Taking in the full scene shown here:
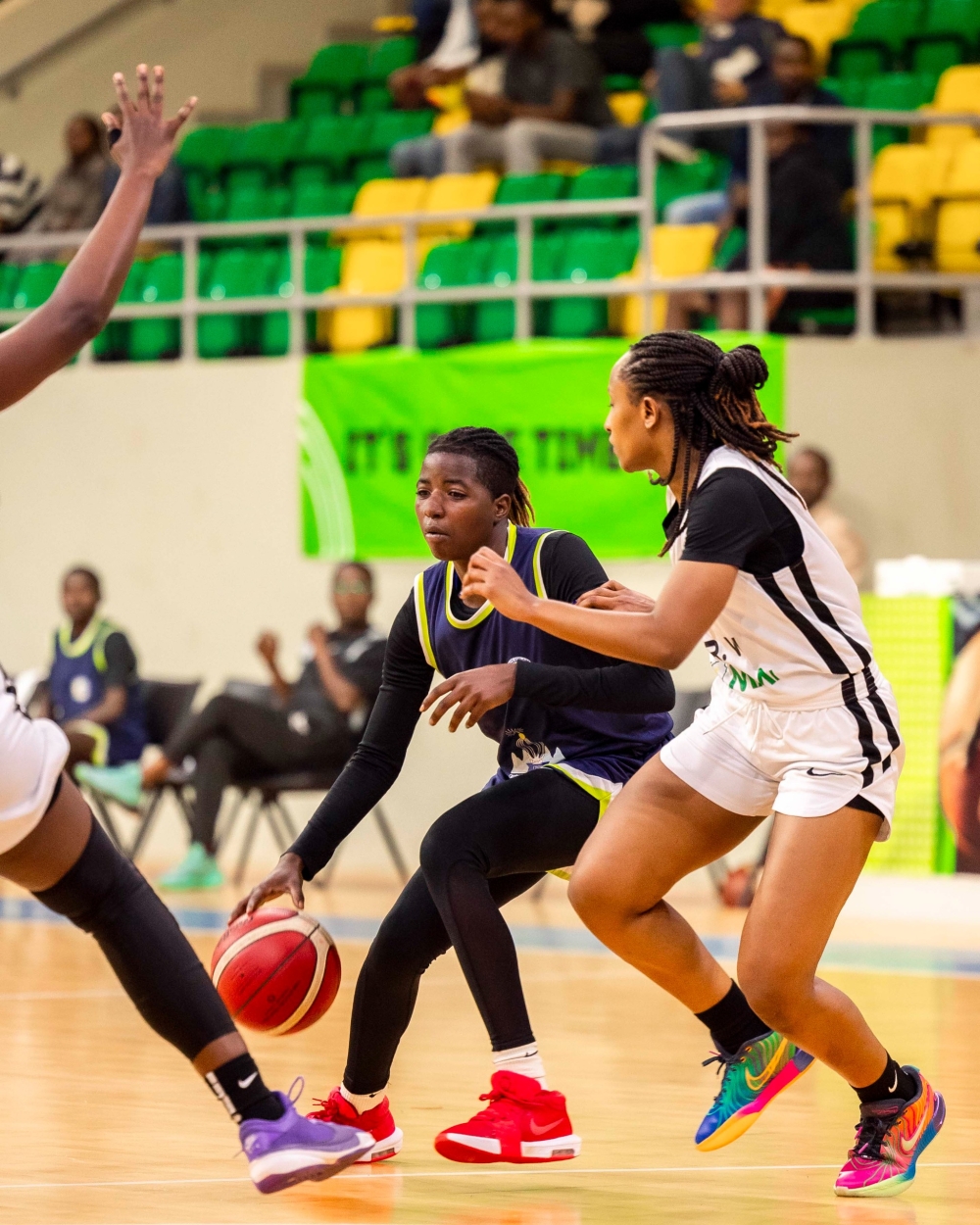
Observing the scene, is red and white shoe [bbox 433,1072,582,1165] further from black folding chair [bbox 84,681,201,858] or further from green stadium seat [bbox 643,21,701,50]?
green stadium seat [bbox 643,21,701,50]

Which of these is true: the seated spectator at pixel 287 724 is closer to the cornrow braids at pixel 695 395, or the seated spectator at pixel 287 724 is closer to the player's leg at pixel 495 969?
the player's leg at pixel 495 969

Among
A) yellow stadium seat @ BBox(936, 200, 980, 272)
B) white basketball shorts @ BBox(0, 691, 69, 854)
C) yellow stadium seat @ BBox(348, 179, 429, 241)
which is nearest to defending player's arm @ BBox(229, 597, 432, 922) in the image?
white basketball shorts @ BBox(0, 691, 69, 854)

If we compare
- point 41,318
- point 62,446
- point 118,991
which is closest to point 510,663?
point 41,318

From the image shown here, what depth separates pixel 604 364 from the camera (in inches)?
528

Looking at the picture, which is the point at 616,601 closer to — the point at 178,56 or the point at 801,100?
the point at 801,100

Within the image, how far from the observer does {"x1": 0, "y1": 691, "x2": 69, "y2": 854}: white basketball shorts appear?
4.08 m

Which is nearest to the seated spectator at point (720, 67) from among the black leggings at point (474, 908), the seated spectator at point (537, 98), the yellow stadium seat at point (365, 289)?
the seated spectator at point (537, 98)

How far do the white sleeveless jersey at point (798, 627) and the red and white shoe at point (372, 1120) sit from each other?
1.34m

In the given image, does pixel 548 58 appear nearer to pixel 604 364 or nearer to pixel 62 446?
pixel 604 364

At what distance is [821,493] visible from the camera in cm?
1235

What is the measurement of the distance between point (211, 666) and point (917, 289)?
527cm

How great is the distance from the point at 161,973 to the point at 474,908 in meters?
0.99

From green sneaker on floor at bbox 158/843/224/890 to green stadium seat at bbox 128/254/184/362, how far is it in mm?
4491

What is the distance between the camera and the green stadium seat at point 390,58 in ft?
59.4
